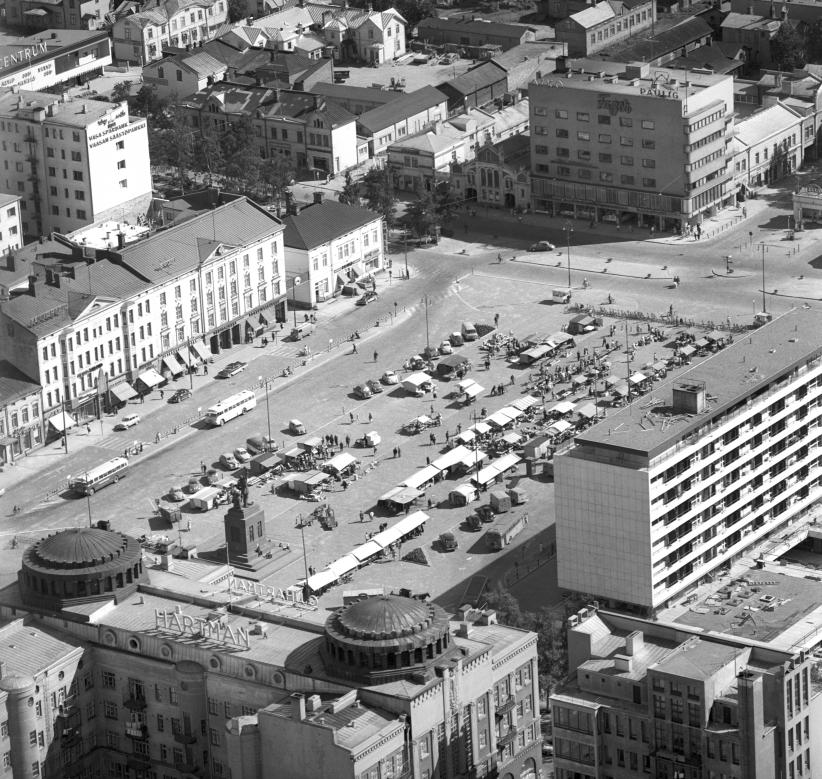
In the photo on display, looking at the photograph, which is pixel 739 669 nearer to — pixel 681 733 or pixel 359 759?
pixel 681 733

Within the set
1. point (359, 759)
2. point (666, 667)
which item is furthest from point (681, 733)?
point (359, 759)

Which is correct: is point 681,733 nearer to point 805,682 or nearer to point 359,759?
point 805,682

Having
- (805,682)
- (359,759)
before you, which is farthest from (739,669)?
(359,759)

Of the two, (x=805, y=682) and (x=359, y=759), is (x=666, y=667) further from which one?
(x=359, y=759)

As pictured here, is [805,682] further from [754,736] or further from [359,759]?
[359,759]
